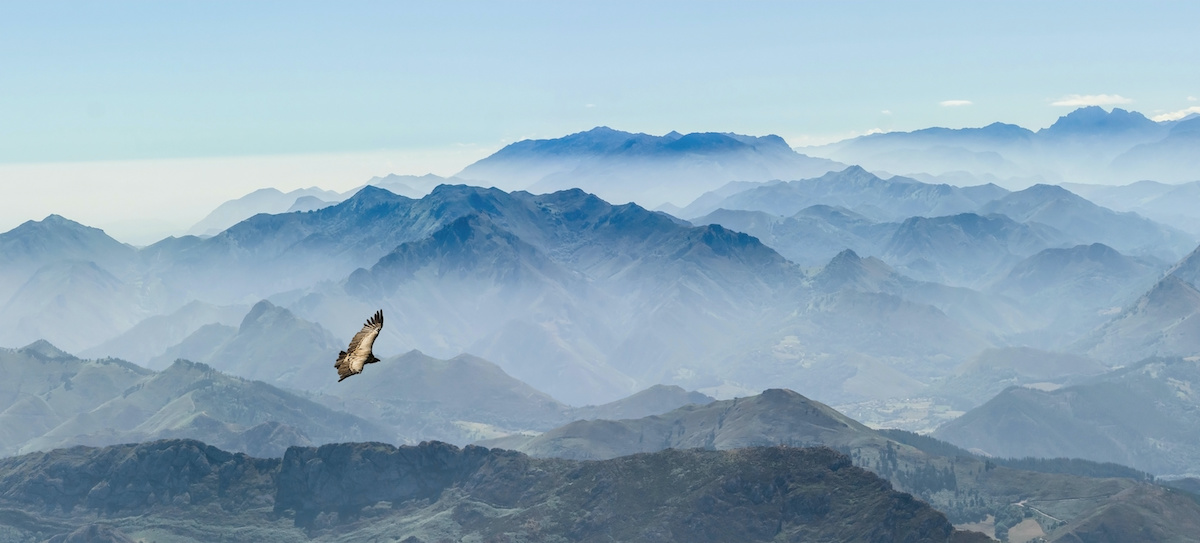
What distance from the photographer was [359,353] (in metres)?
103

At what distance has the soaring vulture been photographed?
336 ft

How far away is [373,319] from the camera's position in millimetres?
106312

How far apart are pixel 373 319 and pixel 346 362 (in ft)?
16.3

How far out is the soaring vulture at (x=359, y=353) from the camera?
4035 inches

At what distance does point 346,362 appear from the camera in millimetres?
103062
